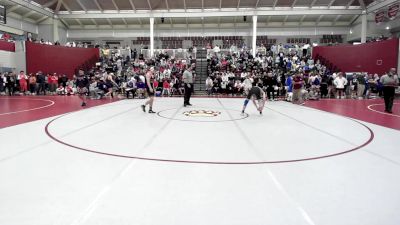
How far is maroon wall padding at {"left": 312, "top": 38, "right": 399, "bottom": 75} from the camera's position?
2101cm

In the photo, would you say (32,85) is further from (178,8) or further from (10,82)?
(178,8)

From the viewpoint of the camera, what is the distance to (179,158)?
4699 mm

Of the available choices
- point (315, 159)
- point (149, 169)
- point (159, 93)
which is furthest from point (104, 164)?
point (159, 93)

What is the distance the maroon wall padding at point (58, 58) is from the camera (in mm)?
23344

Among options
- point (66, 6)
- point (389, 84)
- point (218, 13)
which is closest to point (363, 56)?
point (218, 13)

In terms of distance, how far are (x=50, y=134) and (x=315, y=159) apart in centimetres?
525

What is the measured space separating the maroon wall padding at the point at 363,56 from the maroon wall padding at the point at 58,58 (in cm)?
1961

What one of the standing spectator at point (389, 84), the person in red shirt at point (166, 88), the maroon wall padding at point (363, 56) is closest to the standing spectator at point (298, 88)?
the standing spectator at point (389, 84)

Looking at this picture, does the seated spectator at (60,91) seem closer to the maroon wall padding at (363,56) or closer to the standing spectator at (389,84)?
the standing spectator at (389,84)

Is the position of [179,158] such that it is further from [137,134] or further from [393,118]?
[393,118]

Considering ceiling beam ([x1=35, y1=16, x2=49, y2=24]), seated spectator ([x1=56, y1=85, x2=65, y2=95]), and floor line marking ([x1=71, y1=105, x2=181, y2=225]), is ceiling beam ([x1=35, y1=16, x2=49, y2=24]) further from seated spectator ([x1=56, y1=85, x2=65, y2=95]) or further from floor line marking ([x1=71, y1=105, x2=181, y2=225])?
floor line marking ([x1=71, y1=105, x2=181, y2=225])

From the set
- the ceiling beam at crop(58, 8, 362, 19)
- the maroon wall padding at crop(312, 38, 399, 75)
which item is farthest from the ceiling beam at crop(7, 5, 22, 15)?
the maroon wall padding at crop(312, 38, 399, 75)

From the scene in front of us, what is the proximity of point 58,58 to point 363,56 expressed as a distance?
2430 centimetres

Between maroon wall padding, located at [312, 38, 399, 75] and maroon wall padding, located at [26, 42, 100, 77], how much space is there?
19.6 meters
